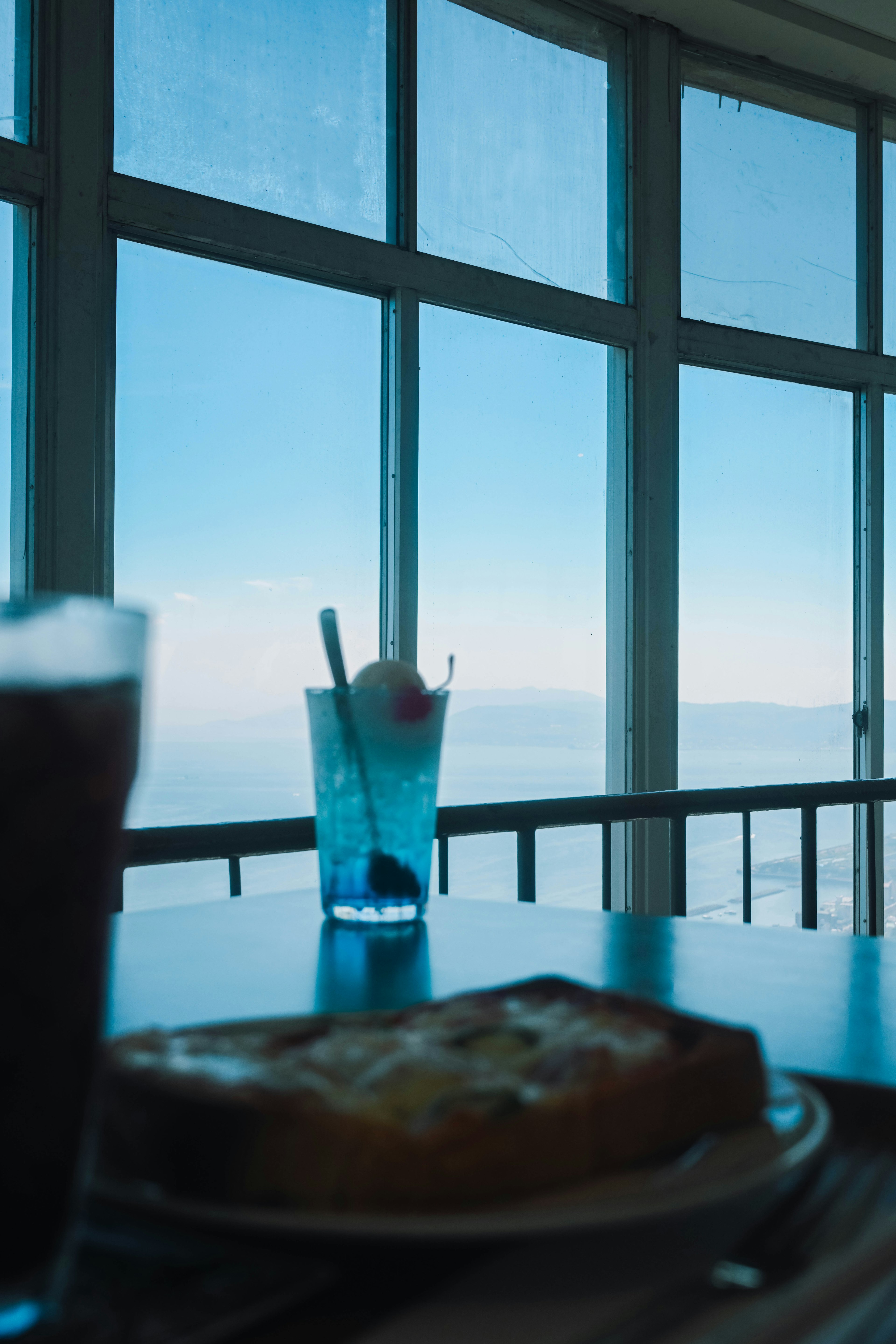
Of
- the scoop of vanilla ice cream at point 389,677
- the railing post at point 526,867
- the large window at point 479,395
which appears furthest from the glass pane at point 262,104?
the scoop of vanilla ice cream at point 389,677

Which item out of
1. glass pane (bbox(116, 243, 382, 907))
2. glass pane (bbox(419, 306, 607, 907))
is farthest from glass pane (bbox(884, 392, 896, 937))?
glass pane (bbox(116, 243, 382, 907))

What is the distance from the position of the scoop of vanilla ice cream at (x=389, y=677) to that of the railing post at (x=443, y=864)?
0.91 m

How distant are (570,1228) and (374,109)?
4.07 metres

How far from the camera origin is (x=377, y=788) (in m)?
0.99

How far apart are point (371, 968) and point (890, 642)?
4.75 metres

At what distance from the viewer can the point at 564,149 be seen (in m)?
4.35

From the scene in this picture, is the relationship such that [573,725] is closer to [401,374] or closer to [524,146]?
[401,374]

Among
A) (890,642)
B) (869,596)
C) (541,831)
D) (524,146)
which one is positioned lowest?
(541,831)

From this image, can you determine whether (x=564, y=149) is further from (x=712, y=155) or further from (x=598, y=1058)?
(x=598, y=1058)

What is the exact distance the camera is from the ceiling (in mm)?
4297

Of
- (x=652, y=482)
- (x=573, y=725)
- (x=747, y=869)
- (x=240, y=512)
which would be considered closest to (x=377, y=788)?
(x=747, y=869)

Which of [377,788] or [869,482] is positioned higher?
→ [869,482]

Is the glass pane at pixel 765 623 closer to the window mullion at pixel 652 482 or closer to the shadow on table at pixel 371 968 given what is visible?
the window mullion at pixel 652 482

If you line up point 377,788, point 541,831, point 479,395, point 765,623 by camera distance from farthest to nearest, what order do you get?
point 765,623 < point 479,395 < point 541,831 < point 377,788
